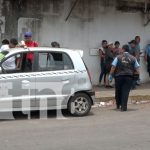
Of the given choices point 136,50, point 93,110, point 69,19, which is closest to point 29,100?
point 93,110

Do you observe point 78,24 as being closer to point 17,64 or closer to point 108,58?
point 108,58

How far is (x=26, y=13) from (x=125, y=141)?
325 inches

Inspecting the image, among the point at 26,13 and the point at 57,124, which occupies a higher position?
the point at 26,13

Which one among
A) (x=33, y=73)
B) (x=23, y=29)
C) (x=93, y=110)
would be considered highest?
(x=23, y=29)

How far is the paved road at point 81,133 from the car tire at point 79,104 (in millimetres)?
215

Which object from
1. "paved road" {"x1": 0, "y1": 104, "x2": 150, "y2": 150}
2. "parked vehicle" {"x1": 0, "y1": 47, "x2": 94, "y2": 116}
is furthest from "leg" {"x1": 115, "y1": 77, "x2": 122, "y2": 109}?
"parked vehicle" {"x1": 0, "y1": 47, "x2": 94, "y2": 116}

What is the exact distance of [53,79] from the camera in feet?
39.4

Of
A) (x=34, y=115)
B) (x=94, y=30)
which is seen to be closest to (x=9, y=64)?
(x=34, y=115)

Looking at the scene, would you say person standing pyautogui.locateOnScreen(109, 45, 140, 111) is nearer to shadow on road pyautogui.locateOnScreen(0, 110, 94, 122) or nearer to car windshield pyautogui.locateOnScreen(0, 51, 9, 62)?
shadow on road pyautogui.locateOnScreen(0, 110, 94, 122)

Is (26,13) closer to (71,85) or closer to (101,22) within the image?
(101,22)

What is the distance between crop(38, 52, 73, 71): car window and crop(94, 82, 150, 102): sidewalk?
114 inches

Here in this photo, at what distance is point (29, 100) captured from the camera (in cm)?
1180

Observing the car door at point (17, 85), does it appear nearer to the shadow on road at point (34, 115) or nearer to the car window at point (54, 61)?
the car window at point (54, 61)

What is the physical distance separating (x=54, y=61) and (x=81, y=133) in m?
2.69
